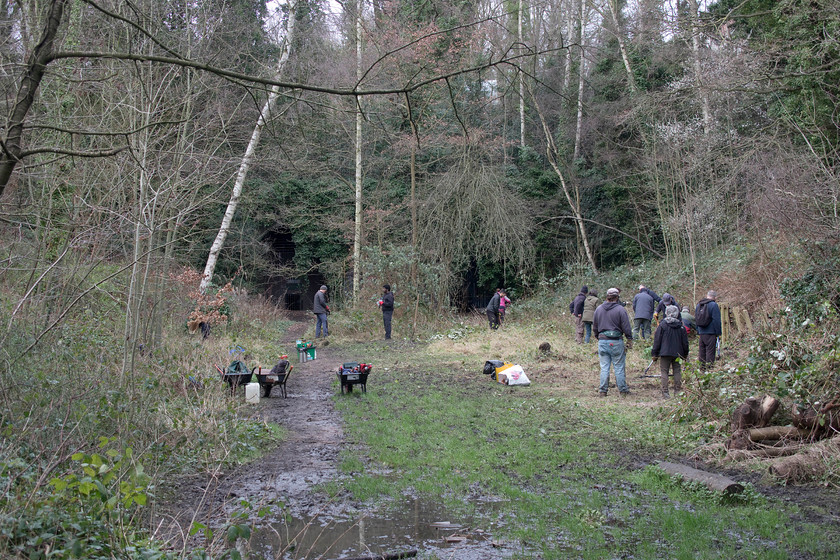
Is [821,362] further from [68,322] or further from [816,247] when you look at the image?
[68,322]

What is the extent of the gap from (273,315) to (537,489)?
2038cm

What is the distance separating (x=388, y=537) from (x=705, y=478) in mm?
2958

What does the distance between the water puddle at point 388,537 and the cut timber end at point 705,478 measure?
208 centimetres

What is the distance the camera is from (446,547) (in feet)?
15.6

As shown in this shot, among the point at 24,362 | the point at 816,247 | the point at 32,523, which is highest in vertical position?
the point at 816,247

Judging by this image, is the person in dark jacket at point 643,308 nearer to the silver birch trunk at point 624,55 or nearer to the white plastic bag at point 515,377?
the white plastic bag at point 515,377

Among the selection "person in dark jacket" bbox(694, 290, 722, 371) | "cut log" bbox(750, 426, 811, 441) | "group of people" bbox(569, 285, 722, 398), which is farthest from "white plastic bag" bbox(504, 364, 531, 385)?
"cut log" bbox(750, 426, 811, 441)

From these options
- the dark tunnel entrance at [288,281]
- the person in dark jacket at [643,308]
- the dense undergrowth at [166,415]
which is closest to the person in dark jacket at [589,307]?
the person in dark jacket at [643,308]

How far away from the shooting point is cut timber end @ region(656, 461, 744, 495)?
5.52 meters

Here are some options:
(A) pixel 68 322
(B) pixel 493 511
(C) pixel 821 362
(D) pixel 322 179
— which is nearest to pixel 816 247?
(C) pixel 821 362

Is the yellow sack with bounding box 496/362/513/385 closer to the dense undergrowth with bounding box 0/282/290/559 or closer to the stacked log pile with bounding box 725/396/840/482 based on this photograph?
the dense undergrowth with bounding box 0/282/290/559

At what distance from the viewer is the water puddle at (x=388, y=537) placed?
4637 millimetres

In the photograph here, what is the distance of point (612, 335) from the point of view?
10711mm

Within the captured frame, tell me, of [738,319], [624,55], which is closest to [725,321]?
[738,319]
